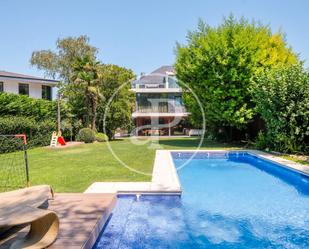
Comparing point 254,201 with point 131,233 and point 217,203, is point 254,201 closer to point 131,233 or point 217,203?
point 217,203

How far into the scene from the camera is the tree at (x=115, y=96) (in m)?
29.0

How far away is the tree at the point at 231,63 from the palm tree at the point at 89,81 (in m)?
8.84

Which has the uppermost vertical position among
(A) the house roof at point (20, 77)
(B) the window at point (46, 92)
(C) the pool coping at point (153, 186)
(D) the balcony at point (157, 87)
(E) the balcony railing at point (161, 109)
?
(D) the balcony at point (157, 87)

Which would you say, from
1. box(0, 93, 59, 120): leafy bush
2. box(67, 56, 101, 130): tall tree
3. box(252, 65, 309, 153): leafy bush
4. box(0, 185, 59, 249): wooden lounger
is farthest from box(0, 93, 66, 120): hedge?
box(0, 185, 59, 249): wooden lounger

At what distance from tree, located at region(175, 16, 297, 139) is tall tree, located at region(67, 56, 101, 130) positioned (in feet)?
29.0

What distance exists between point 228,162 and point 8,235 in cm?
1303

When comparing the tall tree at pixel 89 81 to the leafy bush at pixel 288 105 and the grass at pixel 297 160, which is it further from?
the grass at pixel 297 160

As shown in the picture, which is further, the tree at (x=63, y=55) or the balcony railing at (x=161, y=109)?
the balcony railing at (x=161, y=109)

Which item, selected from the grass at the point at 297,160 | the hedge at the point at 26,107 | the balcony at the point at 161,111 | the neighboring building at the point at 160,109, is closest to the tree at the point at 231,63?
the grass at the point at 297,160

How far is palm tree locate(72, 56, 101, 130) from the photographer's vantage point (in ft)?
84.5

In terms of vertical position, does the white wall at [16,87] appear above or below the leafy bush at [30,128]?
above

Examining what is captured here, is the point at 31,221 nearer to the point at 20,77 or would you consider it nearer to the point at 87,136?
the point at 87,136

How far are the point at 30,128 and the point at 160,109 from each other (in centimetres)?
2351

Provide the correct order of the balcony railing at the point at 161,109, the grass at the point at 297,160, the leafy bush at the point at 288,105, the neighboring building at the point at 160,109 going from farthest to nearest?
the balcony railing at the point at 161,109 → the neighboring building at the point at 160,109 → the leafy bush at the point at 288,105 → the grass at the point at 297,160
